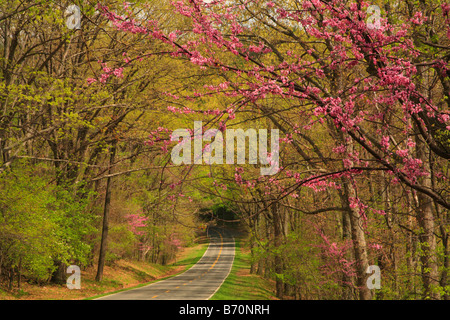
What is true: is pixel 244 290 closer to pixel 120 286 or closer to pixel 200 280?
pixel 200 280

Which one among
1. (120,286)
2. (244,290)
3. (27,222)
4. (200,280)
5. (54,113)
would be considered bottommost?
(200,280)

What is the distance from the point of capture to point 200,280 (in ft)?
102

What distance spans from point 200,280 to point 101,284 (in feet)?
32.9

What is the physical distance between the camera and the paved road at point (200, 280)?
20.3 meters

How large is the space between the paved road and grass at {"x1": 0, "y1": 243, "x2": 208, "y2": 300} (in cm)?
145

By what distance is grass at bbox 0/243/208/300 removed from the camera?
675 inches

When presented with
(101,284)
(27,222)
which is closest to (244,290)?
(101,284)

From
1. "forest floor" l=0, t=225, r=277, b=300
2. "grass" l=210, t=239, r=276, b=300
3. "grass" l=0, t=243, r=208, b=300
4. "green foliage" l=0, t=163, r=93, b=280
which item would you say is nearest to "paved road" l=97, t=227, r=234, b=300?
"grass" l=210, t=239, r=276, b=300

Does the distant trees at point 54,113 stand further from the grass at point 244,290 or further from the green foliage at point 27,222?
the grass at point 244,290

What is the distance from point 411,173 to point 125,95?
14270 millimetres

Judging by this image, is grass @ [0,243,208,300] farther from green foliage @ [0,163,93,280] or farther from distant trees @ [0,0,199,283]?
green foliage @ [0,163,93,280]

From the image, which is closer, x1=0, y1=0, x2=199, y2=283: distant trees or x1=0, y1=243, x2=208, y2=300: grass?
x1=0, y1=0, x2=199, y2=283: distant trees

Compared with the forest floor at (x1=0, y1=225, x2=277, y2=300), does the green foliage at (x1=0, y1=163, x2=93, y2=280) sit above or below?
above
